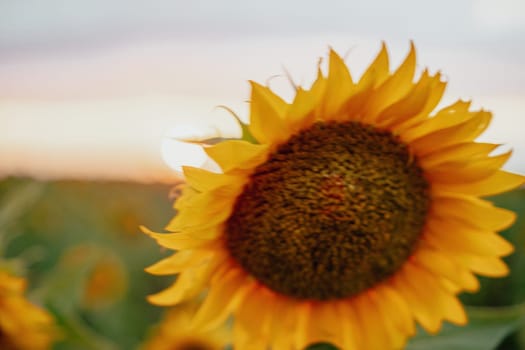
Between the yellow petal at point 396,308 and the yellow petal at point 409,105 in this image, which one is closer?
the yellow petal at point 409,105

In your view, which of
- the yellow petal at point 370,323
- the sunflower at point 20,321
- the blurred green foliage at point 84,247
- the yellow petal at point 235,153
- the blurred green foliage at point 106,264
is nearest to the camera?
the yellow petal at point 235,153

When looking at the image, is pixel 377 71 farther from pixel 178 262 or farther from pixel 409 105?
pixel 178 262

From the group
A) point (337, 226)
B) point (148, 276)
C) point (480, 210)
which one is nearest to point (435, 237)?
point (480, 210)

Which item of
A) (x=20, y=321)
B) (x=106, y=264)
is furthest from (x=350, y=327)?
(x=106, y=264)

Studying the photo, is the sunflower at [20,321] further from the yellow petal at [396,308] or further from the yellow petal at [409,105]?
the yellow petal at [409,105]

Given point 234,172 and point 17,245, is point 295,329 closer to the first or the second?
point 234,172

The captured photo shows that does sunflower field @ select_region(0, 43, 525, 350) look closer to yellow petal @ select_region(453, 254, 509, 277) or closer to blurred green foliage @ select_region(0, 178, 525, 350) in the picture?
yellow petal @ select_region(453, 254, 509, 277)

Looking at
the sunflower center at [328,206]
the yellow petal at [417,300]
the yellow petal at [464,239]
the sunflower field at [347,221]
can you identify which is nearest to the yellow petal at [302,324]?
the sunflower field at [347,221]

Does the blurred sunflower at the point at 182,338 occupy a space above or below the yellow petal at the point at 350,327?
below
